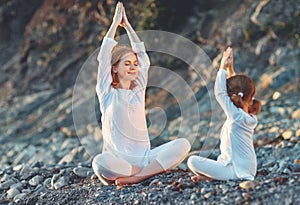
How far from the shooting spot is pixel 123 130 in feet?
24.2

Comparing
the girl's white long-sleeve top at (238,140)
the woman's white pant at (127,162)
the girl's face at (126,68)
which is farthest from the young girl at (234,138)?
the girl's face at (126,68)

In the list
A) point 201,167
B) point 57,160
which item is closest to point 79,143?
point 57,160

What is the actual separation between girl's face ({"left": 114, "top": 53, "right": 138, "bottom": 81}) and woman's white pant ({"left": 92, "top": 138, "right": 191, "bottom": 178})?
79 cm

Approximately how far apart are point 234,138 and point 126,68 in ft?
4.39

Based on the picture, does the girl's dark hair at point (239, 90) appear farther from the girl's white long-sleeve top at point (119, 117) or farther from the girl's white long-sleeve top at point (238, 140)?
the girl's white long-sleeve top at point (119, 117)

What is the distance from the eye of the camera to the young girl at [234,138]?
6844mm

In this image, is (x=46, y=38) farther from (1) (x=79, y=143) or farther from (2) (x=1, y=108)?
(1) (x=79, y=143)

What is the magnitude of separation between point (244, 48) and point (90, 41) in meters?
3.82

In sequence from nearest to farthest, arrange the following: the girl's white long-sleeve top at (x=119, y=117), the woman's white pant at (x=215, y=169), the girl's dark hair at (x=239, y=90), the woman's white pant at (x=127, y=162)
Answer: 1. the woman's white pant at (x=215, y=169)
2. the girl's dark hair at (x=239, y=90)
3. the woman's white pant at (x=127, y=162)
4. the girl's white long-sleeve top at (x=119, y=117)

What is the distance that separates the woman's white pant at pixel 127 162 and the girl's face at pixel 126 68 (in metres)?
0.79

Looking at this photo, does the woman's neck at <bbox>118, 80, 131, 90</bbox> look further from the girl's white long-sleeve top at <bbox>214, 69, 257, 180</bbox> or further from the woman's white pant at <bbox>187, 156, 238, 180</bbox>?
the woman's white pant at <bbox>187, 156, 238, 180</bbox>

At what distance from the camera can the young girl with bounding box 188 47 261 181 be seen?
6.84m

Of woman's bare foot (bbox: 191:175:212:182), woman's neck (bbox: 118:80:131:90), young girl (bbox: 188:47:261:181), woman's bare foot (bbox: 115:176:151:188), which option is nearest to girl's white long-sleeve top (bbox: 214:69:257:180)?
young girl (bbox: 188:47:261:181)

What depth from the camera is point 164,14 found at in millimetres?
14117
